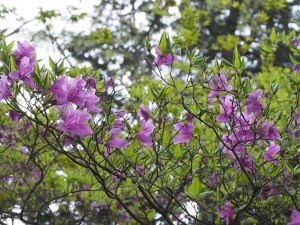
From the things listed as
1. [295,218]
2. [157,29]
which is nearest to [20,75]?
[295,218]

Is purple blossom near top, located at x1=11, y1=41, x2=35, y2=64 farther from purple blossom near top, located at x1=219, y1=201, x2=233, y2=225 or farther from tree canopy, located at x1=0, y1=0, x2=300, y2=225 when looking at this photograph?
purple blossom near top, located at x1=219, y1=201, x2=233, y2=225

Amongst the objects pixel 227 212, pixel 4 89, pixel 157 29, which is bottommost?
pixel 227 212

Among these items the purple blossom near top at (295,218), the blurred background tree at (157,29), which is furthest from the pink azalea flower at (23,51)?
the blurred background tree at (157,29)

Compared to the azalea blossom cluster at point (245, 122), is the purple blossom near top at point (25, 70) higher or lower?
higher

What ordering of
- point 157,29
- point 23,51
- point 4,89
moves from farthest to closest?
point 157,29 → point 23,51 → point 4,89

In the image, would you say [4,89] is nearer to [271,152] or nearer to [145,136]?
[145,136]

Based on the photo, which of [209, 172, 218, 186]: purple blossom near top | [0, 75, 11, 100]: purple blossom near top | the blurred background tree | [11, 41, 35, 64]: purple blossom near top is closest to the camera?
[0, 75, 11, 100]: purple blossom near top

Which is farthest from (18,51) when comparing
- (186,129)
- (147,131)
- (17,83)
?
(186,129)

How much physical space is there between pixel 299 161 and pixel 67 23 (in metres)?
3.55

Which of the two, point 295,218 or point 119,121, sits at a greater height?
point 119,121

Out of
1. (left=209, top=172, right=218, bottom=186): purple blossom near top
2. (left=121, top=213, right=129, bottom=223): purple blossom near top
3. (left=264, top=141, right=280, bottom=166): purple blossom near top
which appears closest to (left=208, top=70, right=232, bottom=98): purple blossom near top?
(left=264, top=141, right=280, bottom=166): purple blossom near top

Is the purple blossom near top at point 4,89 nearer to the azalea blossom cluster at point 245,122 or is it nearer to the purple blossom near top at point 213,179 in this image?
the azalea blossom cluster at point 245,122

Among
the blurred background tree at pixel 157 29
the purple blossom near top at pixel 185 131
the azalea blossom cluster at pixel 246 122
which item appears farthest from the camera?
the blurred background tree at pixel 157 29

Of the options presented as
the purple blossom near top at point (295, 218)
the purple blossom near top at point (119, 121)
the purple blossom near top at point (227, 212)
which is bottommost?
the purple blossom near top at point (295, 218)
